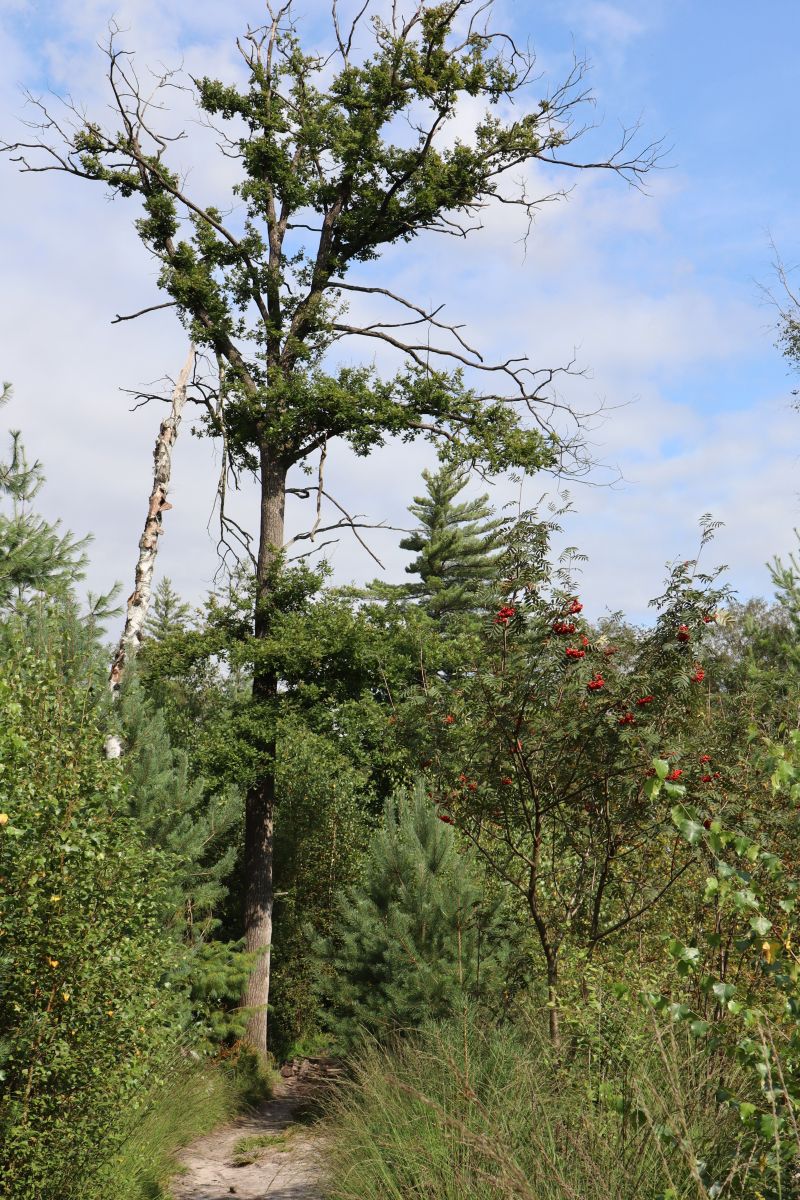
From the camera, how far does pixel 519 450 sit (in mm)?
12398

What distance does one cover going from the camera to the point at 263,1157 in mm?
8789

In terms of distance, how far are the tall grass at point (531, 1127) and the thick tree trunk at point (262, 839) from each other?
207 inches

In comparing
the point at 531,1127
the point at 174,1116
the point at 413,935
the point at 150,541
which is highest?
the point at 150,541

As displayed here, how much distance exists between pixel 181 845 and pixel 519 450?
5.89 m

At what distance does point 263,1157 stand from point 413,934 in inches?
86.1

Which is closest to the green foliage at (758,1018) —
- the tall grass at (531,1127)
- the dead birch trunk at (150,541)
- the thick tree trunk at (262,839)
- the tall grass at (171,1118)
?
the tall grass at (531,1127)

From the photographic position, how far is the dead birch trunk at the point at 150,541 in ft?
32.2

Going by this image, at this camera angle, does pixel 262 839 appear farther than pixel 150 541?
Yes

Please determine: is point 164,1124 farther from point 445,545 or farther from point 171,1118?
point 445,545

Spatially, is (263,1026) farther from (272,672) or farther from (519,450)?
(519,450)

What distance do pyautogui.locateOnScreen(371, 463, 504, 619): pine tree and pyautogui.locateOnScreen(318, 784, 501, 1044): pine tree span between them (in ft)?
76.5

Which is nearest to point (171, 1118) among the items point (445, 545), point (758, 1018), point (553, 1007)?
point (553, 1007)

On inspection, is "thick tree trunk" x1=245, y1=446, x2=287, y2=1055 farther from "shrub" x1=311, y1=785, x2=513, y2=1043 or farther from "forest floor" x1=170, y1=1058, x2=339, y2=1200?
"shrub" x1=311, y1=785, x2=513, y2=1043

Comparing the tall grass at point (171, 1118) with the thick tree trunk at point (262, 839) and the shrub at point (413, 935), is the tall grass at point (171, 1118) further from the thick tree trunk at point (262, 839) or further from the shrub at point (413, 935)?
the shrub at point (413, 935)
